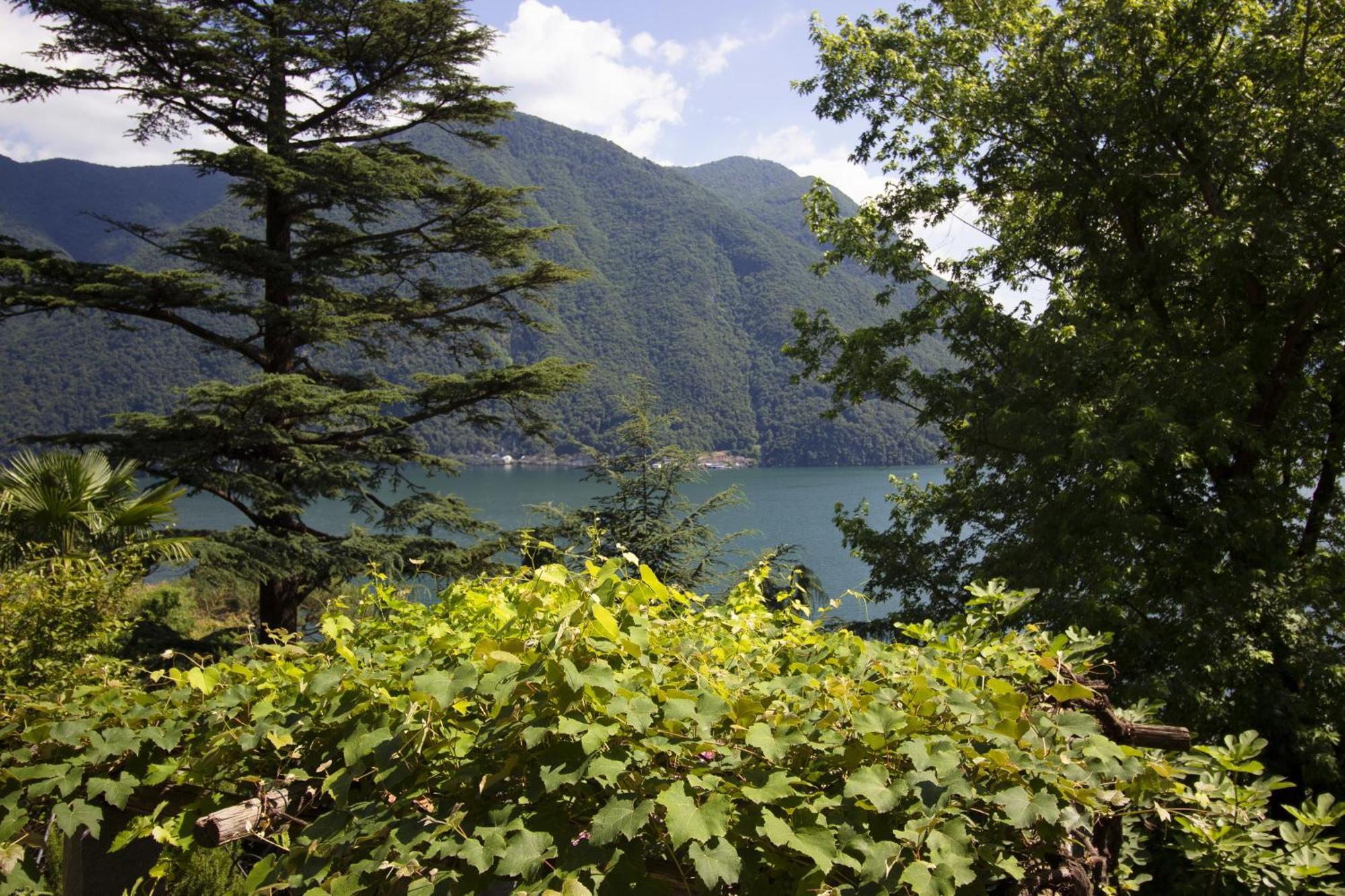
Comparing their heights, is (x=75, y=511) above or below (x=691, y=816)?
below

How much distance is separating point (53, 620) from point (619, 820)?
14.0 ft

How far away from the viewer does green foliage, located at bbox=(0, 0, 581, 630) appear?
886 cm

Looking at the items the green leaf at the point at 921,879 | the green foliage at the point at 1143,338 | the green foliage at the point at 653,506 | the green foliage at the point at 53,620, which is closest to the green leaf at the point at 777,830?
the green leaf at the point at 921,879

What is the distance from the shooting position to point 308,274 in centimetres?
1018

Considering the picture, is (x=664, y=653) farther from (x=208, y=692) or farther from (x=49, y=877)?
(x=49, y=877)

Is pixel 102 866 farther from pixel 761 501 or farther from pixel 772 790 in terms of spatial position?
pixel 761 501

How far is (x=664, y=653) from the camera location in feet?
4.31

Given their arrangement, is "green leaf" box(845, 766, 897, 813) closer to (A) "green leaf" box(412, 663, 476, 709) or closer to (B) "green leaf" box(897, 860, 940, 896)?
(B) "green leaf" box(897, 860, 940, 896)

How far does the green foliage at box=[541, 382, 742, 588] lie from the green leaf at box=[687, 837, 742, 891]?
6.22 metres

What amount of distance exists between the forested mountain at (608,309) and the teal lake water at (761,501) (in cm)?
241

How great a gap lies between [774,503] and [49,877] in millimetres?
33622

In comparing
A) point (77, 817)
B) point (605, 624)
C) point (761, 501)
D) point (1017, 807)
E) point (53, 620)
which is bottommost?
point (761, 501)

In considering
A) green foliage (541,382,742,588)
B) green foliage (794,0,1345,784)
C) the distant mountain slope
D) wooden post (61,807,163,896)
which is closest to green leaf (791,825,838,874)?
wooden post (61,807,163,896)

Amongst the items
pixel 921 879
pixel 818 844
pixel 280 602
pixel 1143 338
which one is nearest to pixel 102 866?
pixel 818 844
